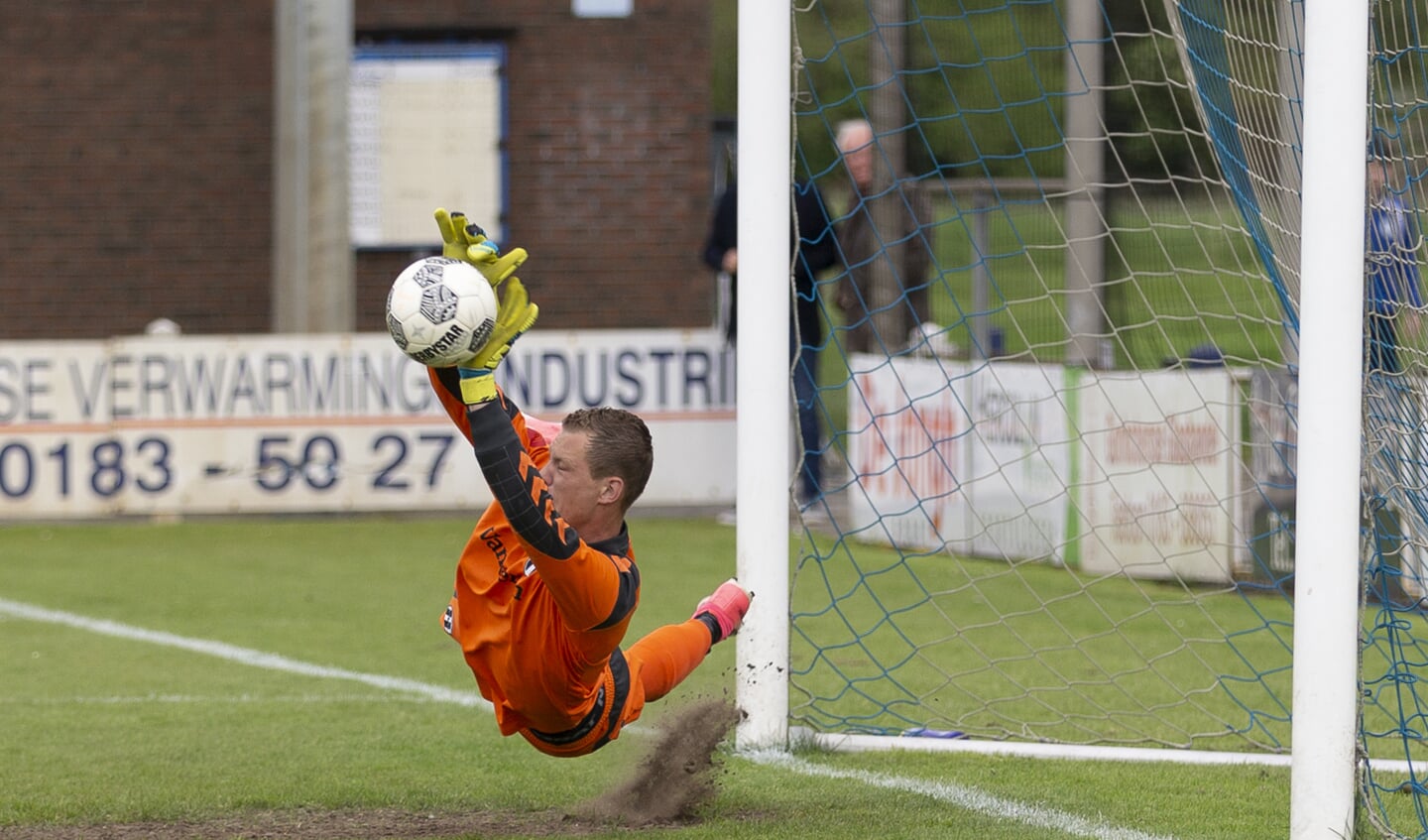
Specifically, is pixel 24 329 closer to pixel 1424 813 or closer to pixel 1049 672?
pixel 1049 672

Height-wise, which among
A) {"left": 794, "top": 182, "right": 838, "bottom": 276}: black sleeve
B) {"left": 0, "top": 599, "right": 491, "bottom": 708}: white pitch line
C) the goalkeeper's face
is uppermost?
{"left": 794, "top": 182, "right": 838, "bottom": 276}: black sleeve

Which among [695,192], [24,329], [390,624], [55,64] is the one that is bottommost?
[390,624]

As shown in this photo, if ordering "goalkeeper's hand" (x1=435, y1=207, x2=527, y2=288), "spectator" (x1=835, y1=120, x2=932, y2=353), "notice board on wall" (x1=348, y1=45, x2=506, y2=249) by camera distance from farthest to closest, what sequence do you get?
"notice board on wall" (x1=348, y1=45, x2=506, y2=249) → "spectator" (x1=835, y1=120, x2=932, y2=353) → "goalkeeper's hand" (x1=435, y1=207, x2=527, y2=288)

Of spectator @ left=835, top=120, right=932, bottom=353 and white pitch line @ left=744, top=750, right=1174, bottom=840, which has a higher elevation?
spectator @ left=835, top=120, right=932, bottom=353

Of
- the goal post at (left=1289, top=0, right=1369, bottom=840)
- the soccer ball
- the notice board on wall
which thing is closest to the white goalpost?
the goal post at (left=1289, top=0, right=1369, bottom=840)

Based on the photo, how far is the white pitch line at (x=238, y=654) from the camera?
7.04 meters

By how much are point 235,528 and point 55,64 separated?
5545 mm

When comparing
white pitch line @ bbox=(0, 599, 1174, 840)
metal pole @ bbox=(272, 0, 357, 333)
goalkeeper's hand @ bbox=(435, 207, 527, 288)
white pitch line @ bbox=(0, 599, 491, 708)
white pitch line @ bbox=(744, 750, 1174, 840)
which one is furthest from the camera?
metal pole @ bbox=(272, 0, 357, 333)

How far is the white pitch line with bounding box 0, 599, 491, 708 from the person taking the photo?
7043mm

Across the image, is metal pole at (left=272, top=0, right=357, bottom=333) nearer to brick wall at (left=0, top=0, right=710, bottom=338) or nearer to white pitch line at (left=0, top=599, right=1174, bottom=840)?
brick wall at (left=0, top=0, right=710, bottom=338)

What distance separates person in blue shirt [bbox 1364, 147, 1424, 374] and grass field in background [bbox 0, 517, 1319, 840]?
53.8 inches

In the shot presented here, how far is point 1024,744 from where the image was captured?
596 cm

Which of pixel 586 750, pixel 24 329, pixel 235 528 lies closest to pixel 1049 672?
pixel 586 750

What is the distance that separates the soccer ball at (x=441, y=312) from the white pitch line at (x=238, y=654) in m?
3.02
